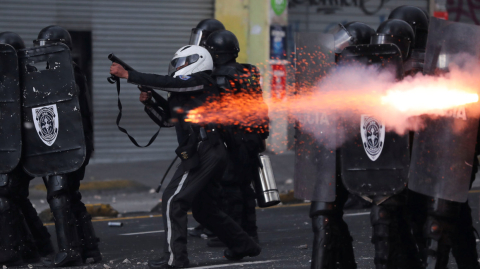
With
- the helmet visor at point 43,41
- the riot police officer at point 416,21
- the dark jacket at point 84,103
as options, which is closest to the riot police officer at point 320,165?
the riot police officer at point 416,21

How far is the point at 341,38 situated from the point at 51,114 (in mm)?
2148

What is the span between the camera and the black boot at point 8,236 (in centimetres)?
543

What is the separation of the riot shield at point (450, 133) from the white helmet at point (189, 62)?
174cm

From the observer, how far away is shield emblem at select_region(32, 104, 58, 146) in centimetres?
532

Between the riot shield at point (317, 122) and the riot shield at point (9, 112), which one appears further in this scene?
the riot shield at point (9, 112)

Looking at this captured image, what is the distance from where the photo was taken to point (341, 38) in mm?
4574

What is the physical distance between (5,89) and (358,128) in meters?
2.63

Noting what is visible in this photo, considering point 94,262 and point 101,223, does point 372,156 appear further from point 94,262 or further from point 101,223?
point 101,223

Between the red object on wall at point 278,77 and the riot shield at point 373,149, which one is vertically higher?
the riot shield at point 373,149

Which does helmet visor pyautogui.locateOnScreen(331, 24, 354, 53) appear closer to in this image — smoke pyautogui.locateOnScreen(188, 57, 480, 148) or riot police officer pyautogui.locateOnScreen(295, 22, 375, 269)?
riot police officer pyautogui.locateOnScreen(295, 22, 375, 269)

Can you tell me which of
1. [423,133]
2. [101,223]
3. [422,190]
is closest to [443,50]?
[423,133]

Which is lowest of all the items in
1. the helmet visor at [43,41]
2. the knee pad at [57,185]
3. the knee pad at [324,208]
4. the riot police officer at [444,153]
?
the knee pad at [57,185]

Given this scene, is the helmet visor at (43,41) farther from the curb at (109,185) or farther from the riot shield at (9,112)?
the curb at (109,185)

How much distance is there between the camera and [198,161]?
17.2ft
